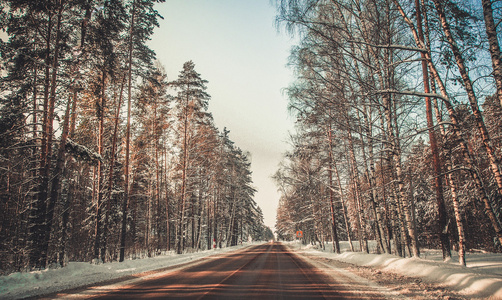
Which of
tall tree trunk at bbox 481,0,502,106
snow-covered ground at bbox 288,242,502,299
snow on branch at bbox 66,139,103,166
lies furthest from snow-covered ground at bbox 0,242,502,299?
snow on branch at bbox 66,139,103,166

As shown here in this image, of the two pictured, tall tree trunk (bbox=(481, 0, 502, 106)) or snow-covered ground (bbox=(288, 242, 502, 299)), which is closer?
snow-covered ground (bbox=(288, 242, 502, 299))

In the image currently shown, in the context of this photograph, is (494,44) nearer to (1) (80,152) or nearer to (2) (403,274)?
(2) (403,274)

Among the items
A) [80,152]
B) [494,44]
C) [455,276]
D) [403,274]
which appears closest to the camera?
[494,44]

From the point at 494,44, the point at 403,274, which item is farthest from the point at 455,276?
the point at 494,44

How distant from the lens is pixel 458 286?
5.42 m

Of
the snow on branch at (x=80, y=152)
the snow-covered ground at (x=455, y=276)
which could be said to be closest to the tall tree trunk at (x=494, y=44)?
the snow-covered ground at (x=455, y=276)

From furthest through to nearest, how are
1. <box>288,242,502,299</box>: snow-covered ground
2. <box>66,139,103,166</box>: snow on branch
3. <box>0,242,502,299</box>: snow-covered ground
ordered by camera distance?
<box>66,139,103,166</box>: snow on branch
<box>0,242,502,299</box>: snow-covered ground
<box>288,242,502,299</box>: snow-covered ground

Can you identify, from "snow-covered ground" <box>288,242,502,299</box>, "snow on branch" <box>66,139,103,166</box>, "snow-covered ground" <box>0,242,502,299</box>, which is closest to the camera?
"snow-covered ground" <box>288,242,502,299</box>

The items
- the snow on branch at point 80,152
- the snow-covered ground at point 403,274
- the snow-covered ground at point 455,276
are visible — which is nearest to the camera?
the snow-covered ground at point 455,276

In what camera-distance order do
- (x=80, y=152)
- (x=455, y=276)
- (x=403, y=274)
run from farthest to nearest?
1. (x=80, y=152)
2. (x=403, y=274)
3. (x=455, y=276)

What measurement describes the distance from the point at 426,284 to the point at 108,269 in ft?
36.7

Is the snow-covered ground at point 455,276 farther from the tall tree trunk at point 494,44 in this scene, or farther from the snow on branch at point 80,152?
the snow on branch at point 80,152

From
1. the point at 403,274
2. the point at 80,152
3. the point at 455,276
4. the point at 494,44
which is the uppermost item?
the point at 494,44

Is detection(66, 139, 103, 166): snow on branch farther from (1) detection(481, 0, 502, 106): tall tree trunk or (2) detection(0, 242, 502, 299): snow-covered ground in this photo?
(1) detection(481, 0, 502, 106): tall tree trunk
